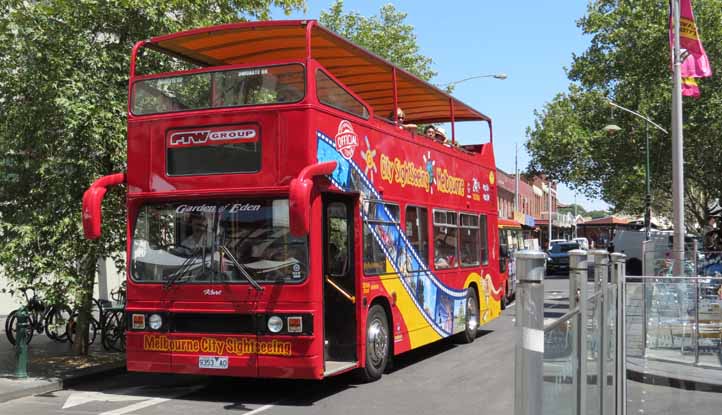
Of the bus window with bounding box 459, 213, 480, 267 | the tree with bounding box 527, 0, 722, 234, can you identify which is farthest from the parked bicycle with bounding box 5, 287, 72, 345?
the tree with bounding box 527, 0, 722, 234

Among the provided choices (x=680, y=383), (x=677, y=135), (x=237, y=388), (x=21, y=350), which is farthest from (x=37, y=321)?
(x=677, y=135)

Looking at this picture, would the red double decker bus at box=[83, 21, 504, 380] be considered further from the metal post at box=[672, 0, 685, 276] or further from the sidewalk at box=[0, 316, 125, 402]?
the metal post at box=[672, 0, 685, 276]

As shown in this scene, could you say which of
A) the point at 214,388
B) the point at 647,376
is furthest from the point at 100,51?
the point at 647,376

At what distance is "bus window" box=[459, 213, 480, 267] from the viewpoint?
1445 centimetres

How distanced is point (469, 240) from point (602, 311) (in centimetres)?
975

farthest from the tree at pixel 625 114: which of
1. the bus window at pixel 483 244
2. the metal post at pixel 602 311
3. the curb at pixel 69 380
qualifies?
the metal post at pixel 602 311

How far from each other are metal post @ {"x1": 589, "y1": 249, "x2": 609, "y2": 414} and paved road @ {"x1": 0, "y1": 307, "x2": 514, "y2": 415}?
12.0 ft

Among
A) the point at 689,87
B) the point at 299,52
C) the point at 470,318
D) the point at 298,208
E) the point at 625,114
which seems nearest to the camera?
the point at 298,208

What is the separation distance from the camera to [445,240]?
44.1ft

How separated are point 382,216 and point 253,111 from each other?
8.58 feet

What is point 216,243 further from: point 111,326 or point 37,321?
point 37,321

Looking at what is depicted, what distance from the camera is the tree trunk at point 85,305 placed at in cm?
1132

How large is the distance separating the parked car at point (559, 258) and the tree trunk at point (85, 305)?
3416cm

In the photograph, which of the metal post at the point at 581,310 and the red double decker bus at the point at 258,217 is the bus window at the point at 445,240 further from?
the metal post at the point at 581,310
